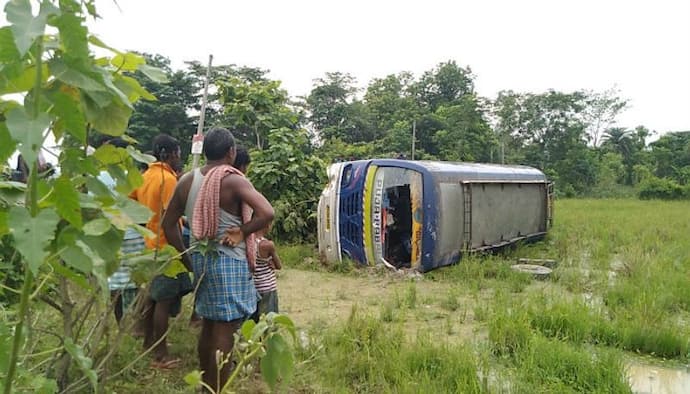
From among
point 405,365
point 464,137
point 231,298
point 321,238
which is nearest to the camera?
point 231,298

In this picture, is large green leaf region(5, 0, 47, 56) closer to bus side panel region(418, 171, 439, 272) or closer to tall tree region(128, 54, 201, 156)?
bus side panel region(418, 171, 439, 272)

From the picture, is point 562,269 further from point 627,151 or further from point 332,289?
point 627,151

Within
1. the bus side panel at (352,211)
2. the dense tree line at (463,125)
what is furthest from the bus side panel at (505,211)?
the dense tree line at (463,125)

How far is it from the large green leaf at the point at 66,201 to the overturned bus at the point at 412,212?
6.02m

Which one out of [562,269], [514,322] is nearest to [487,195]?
[562,269]

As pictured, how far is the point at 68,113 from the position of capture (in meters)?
0.82

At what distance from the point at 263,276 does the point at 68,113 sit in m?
2.57

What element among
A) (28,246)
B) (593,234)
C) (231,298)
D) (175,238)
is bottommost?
(593,234)

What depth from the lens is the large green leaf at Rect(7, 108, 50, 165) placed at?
0.71 meters

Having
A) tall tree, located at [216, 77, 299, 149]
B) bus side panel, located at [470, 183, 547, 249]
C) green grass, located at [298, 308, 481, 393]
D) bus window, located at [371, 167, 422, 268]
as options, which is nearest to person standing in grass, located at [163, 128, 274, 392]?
green grass, located at [298, 308, 481, 393]

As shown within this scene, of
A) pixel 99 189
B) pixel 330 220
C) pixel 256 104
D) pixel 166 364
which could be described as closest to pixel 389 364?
pixel 166 364

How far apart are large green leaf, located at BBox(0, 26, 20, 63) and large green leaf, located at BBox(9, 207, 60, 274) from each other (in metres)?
0.21

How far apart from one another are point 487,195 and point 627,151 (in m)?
33.6

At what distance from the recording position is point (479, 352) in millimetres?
3686
